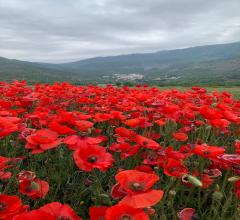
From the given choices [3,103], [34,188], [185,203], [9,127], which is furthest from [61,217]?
[3,103]

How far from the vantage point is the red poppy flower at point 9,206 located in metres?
1.78

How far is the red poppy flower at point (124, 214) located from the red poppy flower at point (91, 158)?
2.04 feet

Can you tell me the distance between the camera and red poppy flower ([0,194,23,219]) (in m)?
1.78

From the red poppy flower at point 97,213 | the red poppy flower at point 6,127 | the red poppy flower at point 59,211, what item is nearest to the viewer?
the red poppy flower at point 59,211

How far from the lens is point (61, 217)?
170 cm

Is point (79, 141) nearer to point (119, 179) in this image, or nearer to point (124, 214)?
point (119, 179)

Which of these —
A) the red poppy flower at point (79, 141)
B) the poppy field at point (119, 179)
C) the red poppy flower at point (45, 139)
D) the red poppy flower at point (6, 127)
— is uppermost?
the red poppy flower at point (6, 127)

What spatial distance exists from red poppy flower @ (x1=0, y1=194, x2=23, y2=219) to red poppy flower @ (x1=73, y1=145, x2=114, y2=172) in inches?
17.4

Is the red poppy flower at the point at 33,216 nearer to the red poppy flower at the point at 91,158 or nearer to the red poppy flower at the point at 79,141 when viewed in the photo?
the red poppy flower at the point at 91,158

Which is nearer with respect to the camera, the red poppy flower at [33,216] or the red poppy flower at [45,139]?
the red poppy flower at [33,216]

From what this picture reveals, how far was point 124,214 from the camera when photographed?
1.52 meters

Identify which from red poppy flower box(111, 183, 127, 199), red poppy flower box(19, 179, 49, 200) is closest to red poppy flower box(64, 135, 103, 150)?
red poppy flower box(19, 179, 49, 200)

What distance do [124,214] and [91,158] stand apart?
0.79m

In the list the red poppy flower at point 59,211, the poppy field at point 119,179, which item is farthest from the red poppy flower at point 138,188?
the red poppy flower at point 59,211
